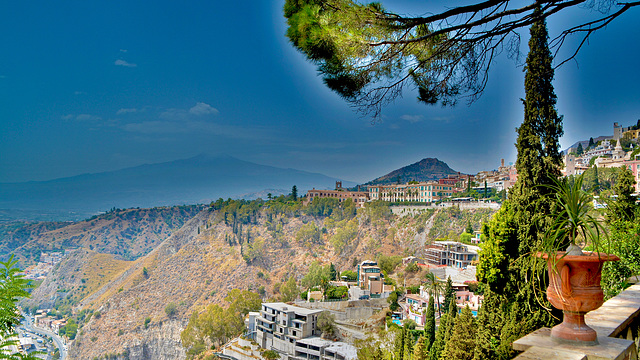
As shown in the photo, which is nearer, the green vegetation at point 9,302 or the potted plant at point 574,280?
the green vegetation at point 9,302

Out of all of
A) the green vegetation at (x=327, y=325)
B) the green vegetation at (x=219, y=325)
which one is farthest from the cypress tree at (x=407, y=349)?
the green vegetation at (x=219, y=325)

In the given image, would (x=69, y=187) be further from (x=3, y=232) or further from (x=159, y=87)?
(x=3, y=232)

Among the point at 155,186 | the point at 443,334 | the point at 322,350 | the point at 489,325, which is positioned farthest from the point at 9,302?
the point at 155,186

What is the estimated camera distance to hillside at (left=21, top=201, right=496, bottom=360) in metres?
34.0

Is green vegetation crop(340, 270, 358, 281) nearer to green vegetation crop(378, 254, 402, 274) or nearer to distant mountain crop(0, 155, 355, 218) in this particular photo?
green vegetation crop(378, 254, 402, 274)

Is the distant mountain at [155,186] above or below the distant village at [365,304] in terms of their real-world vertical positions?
above

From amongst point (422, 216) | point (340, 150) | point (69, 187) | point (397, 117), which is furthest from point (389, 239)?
point (69, 187)

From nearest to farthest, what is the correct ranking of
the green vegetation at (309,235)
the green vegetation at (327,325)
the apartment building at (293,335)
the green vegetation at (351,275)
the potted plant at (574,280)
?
1. the potted plant at (574,280)
2. the apartment building at (293,335)
3. the green vegetation at (327,325)
4. the green vegetation at (351,275)
5. the green vegetation at (309,235)

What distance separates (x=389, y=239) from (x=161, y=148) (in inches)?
2601

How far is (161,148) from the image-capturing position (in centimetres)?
8569

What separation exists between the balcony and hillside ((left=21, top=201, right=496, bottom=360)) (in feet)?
99.7

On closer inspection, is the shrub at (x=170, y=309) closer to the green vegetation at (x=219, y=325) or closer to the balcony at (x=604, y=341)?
the green vegetation at (x=219, y=325)

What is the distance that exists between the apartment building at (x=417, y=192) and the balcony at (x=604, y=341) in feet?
121

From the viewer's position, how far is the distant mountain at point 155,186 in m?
87.1
